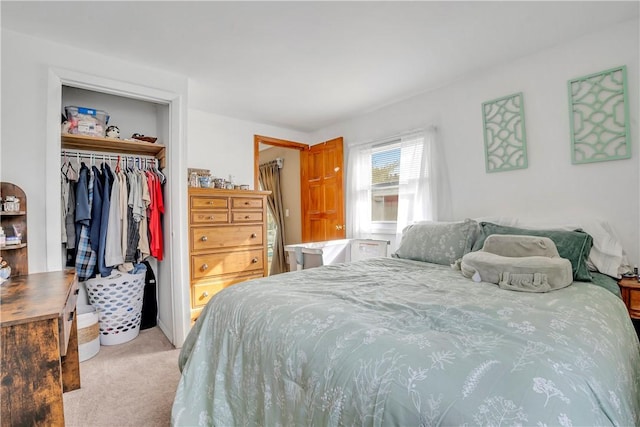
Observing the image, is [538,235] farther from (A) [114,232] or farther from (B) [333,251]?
(A) [114,232]

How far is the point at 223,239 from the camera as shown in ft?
10.8

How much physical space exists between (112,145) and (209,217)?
1.09 meters

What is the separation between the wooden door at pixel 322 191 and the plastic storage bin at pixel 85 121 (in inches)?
104

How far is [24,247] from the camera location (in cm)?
203

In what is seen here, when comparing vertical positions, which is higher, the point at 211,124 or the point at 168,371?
the point at 211,124

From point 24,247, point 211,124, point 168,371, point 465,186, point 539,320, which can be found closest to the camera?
point 539,320

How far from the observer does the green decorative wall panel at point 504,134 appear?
2.56 m

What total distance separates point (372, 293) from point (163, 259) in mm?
2392

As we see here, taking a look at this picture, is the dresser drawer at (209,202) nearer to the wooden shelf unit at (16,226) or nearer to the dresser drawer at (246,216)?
the dresser drawer at (246,216)

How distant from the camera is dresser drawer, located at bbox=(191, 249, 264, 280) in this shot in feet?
10.2

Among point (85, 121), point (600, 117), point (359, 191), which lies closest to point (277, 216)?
point (359, 191)

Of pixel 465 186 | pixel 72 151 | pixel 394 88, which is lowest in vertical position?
pixel 465 186

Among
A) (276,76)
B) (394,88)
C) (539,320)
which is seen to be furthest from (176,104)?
(539,320)

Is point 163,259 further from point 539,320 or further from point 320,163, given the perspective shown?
point 539,320
